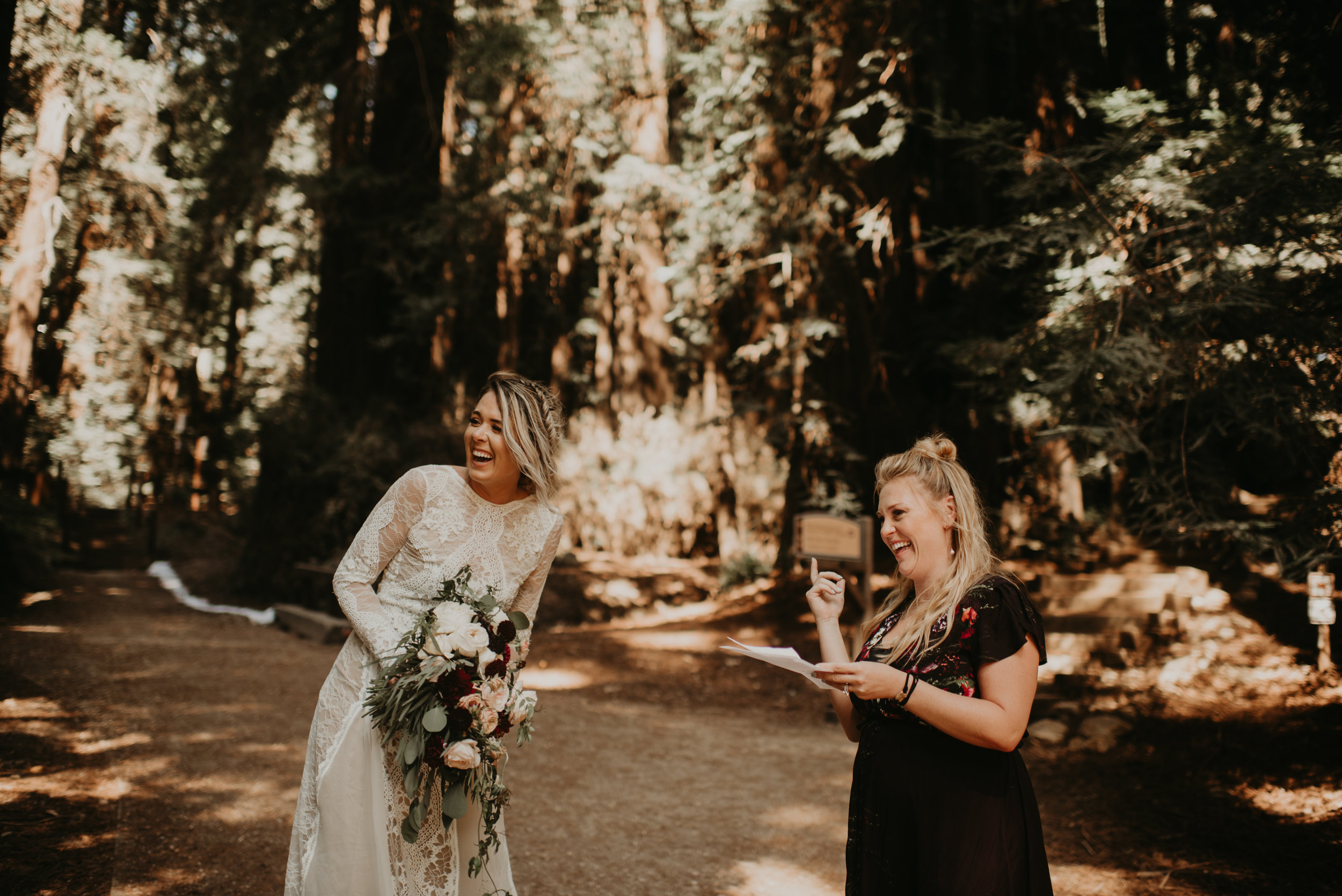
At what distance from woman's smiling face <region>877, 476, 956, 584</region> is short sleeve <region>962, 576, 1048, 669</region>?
0.16m

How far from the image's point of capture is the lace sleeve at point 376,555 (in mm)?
2916

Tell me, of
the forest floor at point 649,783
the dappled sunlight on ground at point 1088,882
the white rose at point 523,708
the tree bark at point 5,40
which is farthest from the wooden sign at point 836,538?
the tree bark at point 5,40

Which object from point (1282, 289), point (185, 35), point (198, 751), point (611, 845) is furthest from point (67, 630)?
point (1282, 289)

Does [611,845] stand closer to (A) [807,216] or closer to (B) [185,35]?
(A) [807,216]

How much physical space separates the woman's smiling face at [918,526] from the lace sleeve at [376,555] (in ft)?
5.29

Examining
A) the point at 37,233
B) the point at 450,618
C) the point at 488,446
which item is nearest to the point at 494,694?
the point at 450,618

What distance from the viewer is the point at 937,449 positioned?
2572 mm

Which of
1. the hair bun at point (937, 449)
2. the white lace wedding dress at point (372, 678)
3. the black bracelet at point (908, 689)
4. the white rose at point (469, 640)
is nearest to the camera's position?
the black bracelet at point (908, 689)

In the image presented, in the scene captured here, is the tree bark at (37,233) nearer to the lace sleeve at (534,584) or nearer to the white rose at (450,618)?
the lace sleeve at (534,584)

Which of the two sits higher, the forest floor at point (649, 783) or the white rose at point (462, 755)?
the white rose at point (462, 755)

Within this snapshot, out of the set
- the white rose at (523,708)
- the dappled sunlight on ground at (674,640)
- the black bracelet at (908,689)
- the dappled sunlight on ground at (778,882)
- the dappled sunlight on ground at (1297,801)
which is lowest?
the dappled sunlight on ground at (778,882)

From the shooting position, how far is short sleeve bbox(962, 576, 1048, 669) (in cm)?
222

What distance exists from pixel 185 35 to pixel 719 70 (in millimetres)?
6815

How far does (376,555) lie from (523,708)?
29.6 inches
